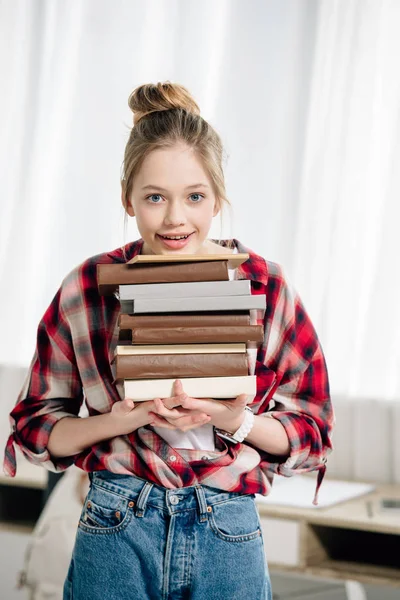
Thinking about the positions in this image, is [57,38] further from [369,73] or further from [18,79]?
[369,73]

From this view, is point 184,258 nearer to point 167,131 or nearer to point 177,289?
point 177,289

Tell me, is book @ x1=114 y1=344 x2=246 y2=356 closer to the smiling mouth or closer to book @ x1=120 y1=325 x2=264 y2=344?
book @ x1=120 y1=325 x2=264 y2=344

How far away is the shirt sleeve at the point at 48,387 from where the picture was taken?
4.12 feet

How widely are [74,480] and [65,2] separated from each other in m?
1.85

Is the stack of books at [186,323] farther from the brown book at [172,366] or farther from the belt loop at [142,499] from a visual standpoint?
the belt loop at [142,499]

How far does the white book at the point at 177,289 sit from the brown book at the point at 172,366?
3.0 inches

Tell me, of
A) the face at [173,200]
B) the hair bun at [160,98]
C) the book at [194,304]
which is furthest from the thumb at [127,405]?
the hair bun at [160,98]

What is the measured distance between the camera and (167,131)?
119 centimetres

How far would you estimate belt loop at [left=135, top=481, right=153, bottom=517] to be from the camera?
115cm

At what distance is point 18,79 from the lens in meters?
3.51

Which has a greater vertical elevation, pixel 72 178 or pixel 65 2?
pixel 65 2

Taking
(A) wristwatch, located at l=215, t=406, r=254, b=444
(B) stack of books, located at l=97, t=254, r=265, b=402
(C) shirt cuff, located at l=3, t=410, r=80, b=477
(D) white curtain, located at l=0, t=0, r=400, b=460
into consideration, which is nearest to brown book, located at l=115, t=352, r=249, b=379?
(B) stack of books, located at l=97, t=254, r=265, b=402

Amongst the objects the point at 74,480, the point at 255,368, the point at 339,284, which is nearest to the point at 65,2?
the point at 339,284

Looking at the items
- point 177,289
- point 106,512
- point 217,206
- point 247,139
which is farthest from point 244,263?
point 247,139
